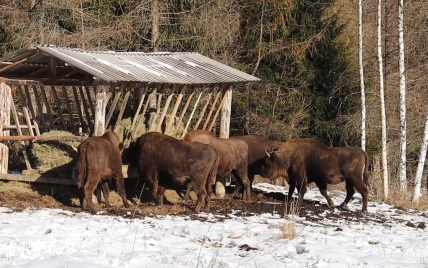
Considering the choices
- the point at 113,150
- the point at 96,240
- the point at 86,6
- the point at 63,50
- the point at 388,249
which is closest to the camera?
the point at 96,240

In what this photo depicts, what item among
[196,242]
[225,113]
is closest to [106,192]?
[196,242]

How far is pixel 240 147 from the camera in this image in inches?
701

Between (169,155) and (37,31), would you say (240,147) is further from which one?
(37,31)

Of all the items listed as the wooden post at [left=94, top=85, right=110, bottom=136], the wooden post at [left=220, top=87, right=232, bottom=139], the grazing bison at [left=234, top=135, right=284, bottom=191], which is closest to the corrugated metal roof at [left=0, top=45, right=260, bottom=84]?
the wooden post at [left=94, top=85, right=110, bottom=136]

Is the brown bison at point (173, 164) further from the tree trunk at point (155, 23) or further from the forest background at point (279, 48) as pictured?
the tree trunk at point (155, 23)

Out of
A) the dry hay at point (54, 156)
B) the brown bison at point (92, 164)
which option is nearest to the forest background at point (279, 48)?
the dry hay at point (54, 156)

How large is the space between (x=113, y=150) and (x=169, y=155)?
137cm

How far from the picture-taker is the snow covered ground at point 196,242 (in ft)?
31.7

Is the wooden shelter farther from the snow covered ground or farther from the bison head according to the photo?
the snow covered ground

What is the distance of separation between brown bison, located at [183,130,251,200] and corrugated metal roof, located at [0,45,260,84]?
1346 mm

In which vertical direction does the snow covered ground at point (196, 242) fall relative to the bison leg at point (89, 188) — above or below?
below

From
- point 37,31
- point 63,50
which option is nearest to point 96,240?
point 63,50

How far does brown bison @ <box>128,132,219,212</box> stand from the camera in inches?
602

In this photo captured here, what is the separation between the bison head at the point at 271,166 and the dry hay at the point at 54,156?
16.2 feet
